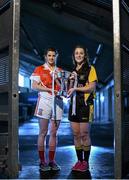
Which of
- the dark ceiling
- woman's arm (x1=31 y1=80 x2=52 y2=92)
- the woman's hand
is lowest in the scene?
the woman's hand

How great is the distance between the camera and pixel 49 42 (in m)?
11.5

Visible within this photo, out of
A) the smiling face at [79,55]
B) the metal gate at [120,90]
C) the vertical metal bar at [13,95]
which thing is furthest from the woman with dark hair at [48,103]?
the metal gate at [120,90]

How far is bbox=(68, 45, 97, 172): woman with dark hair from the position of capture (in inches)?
206

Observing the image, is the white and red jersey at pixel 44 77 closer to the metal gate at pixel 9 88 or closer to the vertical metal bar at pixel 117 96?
the metal gate at pixel 9 88

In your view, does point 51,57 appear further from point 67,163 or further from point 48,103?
point 67,163

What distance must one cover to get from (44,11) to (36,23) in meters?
1.52

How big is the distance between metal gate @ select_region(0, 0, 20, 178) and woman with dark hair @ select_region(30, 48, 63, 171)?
1.96 ft

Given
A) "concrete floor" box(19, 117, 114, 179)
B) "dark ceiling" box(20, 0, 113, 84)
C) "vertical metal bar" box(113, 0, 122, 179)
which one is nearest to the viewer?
"vertical metal bar" box(113, 0, 122, 179)

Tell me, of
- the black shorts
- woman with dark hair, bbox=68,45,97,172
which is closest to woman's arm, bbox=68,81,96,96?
woman with dark hair, bbox=68,45,97,172

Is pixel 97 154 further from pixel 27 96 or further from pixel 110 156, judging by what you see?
pixel 27 96

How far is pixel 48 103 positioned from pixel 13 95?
899 mm

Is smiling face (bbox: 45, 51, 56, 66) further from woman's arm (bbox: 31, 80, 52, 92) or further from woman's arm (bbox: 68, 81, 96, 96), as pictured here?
woman's arm (bbox: 68, 81, 96, 96)

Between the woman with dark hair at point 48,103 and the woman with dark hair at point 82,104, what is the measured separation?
215 millimetres

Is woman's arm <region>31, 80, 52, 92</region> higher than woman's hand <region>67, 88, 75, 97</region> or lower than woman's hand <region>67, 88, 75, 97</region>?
higher
